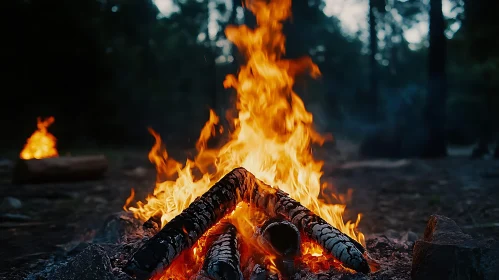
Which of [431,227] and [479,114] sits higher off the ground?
[479,114]

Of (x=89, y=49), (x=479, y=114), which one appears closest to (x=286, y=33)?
(x=89, y=49)

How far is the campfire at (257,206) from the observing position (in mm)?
3156

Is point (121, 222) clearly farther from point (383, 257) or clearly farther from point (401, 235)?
point (401, 235)

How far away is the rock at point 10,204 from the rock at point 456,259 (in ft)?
20.8

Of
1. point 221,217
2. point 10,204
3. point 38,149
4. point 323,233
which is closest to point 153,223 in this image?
point 221,217

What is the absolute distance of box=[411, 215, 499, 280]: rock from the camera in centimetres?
275

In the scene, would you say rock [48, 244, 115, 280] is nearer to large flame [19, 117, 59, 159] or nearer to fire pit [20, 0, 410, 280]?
fire pit [20, 0, 410, 280]

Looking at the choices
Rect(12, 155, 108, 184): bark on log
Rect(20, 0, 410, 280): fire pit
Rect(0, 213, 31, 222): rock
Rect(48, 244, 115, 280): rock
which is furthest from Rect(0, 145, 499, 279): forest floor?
Rect(48, 244, 115, 280): rock

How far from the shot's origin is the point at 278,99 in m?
4.89

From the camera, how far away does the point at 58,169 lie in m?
9.81

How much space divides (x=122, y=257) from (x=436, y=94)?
1319cm

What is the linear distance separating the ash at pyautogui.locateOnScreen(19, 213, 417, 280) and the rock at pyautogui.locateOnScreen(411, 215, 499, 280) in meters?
0.36

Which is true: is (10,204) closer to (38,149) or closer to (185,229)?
(185,229)

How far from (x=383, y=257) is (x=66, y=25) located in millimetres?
19993
